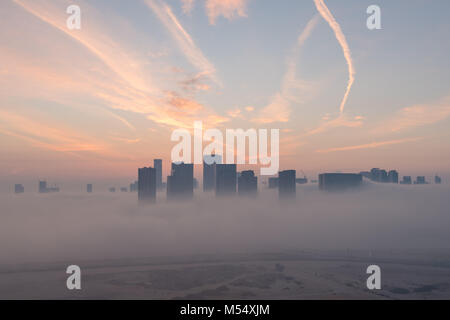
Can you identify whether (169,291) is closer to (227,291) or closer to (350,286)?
(227,291)

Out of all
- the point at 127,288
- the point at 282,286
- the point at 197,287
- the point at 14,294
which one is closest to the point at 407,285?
the point at 282,286
